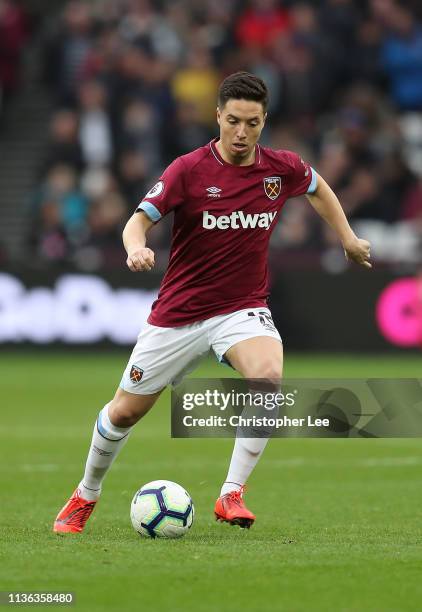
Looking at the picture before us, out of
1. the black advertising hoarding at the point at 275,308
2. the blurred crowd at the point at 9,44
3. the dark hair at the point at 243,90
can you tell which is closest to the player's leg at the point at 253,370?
the dark hair at the point at 243,90

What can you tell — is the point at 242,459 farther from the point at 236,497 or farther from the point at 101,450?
the point at 101,450

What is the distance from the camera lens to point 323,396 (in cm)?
742

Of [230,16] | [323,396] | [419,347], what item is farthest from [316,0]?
[323,396]

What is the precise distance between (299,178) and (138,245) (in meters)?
1.27

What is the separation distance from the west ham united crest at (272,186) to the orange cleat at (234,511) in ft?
5.26

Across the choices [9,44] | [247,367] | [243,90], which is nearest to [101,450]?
[247,367]

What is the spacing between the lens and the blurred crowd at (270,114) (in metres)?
19.4

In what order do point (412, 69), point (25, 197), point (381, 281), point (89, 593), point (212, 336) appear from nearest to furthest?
point (89, 593)
point (212, 336)
point (381, 281)
point (412, 69)
point (25, 197)

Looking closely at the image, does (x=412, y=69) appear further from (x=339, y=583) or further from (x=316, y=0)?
(x=339, y=583)

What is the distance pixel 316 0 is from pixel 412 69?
230 centimetres

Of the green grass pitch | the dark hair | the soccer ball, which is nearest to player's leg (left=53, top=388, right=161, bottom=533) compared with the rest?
the green grass pitch

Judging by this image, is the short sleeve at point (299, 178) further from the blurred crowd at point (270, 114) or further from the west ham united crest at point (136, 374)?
the blurred crowd at point (270, 114)

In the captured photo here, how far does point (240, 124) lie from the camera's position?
7164 millimetres

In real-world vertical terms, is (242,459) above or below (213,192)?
below
